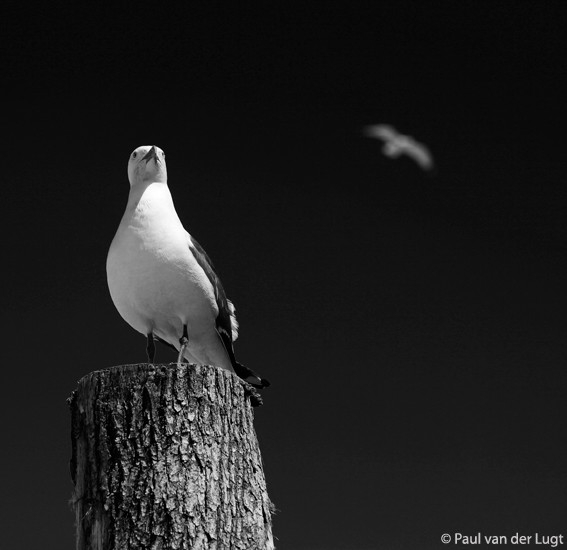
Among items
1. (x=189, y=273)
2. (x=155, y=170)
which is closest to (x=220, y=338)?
(x=189, y=273)

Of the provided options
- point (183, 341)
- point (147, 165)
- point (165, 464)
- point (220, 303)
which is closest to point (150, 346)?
point (183, 341)

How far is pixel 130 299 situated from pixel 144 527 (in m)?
2.01

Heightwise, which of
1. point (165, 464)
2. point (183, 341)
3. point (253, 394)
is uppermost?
point (183, 341)

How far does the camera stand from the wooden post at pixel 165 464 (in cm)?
373

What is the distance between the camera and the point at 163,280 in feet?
17.8

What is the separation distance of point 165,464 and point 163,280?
1.82 meters

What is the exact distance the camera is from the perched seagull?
5.42m

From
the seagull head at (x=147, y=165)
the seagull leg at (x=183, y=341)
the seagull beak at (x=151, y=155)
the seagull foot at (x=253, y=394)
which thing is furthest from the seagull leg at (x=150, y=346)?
the seagull foot at (x=253, y=394)

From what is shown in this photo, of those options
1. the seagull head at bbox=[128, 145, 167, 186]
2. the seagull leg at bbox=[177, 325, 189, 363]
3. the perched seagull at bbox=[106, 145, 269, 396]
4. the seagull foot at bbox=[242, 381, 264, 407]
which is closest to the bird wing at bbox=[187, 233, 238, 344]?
the perched seagull at bbox=[106, 145, 269, 396]

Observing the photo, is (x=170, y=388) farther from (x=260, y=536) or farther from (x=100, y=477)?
(x=260, y=536)

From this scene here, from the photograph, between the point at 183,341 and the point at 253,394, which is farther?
the point at 183,341

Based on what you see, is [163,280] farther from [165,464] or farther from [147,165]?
[165,464]

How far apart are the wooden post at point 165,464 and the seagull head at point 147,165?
87.8 inches

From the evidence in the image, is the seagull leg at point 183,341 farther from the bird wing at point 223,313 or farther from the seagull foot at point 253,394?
the seagull foot at point 253,394
